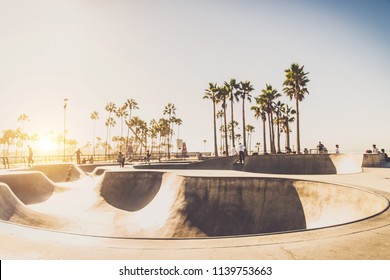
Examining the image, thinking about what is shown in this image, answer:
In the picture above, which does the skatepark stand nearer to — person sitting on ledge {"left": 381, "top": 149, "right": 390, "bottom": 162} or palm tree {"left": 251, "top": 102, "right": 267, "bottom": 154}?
person sitting on ledge {"left": 381, "top": 149, "right": 390, "bottom": 162}

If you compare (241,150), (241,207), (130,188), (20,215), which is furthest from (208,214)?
(241,150)

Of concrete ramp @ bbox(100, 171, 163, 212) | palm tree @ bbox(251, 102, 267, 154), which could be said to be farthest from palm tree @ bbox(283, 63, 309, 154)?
concrete ramp @ bbox(100, 171, 163, 212)

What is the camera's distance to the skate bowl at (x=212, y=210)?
10211 mm

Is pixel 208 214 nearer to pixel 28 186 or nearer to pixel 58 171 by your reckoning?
pixel 28 186

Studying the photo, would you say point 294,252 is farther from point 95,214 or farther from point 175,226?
point 95,214

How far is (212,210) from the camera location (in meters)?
12.6

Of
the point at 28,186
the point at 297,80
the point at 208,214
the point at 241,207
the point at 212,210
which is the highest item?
the point at 297,80

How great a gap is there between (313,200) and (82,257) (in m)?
9.71


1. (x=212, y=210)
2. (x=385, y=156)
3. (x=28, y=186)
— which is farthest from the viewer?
(x=385, y=156)

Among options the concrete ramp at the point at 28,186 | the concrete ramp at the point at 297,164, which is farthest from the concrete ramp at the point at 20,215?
the concrete ramp at the point at 297,164

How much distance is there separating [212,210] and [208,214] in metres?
0.30

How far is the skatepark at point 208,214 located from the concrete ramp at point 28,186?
63 mm

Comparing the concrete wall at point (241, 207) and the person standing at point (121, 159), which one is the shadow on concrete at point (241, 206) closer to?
the concrete wall at point (241, 207)

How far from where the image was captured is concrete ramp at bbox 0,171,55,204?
1694 centimetres
